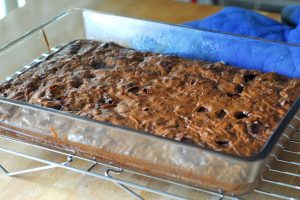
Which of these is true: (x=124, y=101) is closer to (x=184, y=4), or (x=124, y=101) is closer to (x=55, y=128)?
(x=55, y=128)

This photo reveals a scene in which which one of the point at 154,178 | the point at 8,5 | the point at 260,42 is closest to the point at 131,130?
the point at 154,178

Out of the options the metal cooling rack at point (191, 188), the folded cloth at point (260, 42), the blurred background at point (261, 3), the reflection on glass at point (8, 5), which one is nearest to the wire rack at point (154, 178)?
the metal cooling rack at point (191, 188)

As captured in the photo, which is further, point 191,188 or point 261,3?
point 261,3

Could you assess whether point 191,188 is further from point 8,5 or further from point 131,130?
point 8,5

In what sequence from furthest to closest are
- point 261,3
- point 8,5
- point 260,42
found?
1. point 261,3
2. point 8,5
3. point 260,42

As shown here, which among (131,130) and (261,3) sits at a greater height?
(131,130)

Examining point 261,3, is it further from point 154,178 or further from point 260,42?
point 154,178

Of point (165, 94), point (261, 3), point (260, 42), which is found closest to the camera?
point (165, 94)

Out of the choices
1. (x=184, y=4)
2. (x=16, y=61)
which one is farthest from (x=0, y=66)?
(x=184, y=4)
